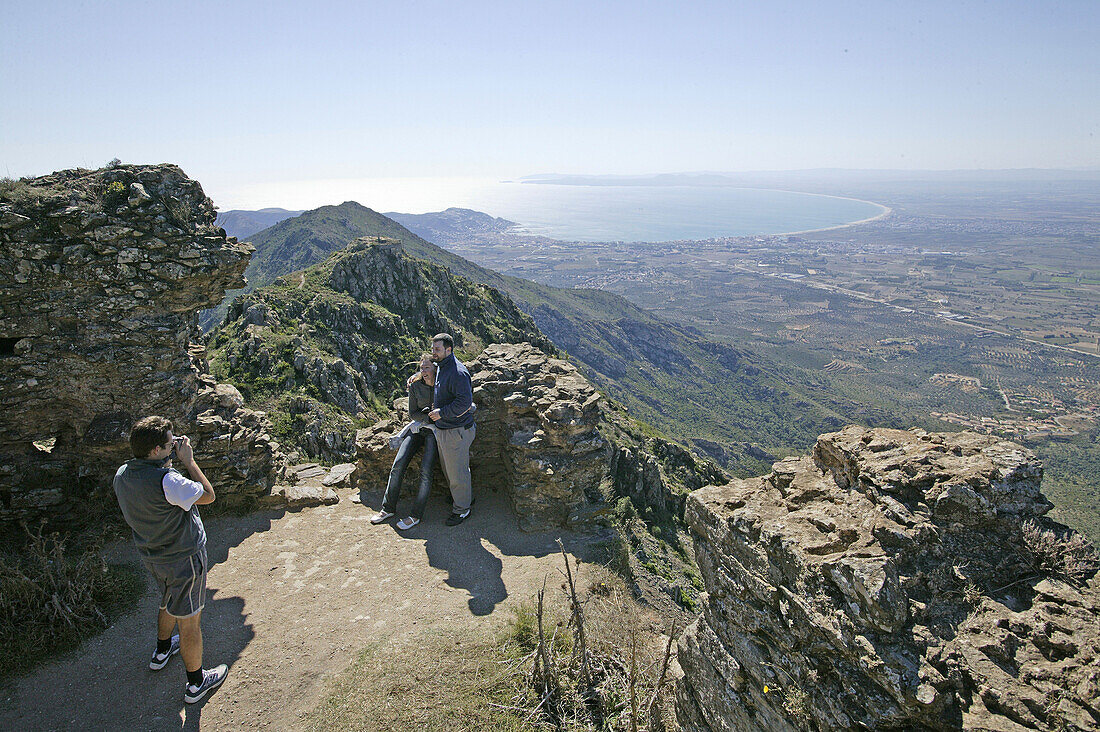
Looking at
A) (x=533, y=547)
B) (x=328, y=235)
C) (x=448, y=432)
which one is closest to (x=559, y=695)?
(x=533, y=547)

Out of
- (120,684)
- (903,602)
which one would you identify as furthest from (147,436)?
(903,602)

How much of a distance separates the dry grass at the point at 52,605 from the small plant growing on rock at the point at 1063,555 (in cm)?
975

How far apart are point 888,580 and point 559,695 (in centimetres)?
367

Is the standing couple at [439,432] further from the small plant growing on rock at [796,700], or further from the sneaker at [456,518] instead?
the small plant growing on rock at [796,700]

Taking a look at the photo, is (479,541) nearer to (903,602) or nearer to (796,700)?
(796,700)

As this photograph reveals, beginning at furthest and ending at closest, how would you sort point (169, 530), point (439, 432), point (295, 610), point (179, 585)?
point (439, 432), point (295, 610), point (179, 585), point (169, 530)

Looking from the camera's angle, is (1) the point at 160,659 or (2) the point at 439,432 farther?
(2) the point at 439,432

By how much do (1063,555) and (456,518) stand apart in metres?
7.97

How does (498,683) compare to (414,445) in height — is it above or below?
below

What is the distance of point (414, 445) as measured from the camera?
9320 millimetres

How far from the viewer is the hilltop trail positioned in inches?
206

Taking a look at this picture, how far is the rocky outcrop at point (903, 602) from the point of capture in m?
3.66

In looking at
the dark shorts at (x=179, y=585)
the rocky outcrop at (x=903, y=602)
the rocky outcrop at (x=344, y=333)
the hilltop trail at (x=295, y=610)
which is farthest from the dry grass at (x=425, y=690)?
the rocky outcrop at (x=344, y=333)

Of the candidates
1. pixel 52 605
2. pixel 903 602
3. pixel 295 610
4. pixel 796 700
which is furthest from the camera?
pixel 295 610
